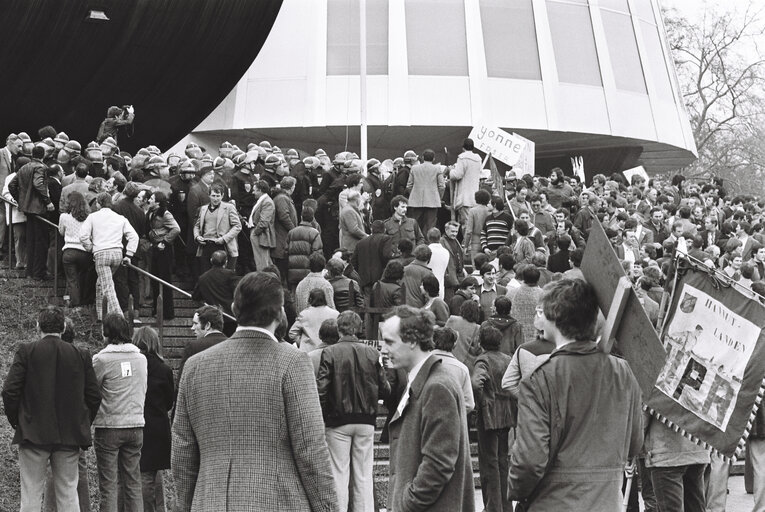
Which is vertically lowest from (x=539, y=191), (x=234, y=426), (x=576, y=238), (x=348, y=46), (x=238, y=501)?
(x=238, y=501)

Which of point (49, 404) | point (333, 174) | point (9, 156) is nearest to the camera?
point (49, 404)

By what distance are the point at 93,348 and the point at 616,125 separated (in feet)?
76.3

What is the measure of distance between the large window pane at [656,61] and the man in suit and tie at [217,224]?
23.5 metres

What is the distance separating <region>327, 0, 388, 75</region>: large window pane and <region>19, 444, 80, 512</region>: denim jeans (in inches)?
959

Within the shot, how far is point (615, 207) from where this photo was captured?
21.1 m

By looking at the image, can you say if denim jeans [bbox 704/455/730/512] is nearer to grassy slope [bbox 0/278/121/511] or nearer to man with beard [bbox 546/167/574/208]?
grassy slope [bbox 0/278/121/511]

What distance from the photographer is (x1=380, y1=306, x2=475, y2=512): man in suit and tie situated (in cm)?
576

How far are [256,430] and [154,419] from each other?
17.9 ft

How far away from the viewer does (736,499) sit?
12.5 metres

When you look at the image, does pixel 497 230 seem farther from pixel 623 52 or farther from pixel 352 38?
pixel 623 52

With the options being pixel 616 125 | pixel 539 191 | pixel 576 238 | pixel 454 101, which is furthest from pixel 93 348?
pixel 616 125

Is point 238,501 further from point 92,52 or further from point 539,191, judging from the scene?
point 92,52

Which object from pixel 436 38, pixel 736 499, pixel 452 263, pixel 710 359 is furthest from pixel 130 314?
pixel 436 38

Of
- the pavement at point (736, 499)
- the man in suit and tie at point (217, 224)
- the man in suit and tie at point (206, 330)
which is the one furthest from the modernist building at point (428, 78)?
the man in suit and tie at point (206, 330)
